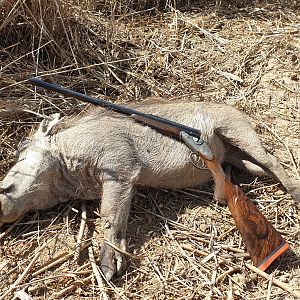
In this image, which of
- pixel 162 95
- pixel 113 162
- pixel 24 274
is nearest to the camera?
pixel 24 274

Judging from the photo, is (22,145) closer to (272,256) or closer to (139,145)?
(139,145)

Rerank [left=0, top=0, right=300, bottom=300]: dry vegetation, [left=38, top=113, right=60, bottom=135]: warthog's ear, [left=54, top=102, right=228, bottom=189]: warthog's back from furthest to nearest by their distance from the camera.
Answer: [left=38, top=113, right=60, bottom=135]: warthog's ear < [left=54, top=102, right=228, bottom=189]: warthog's back < [left=0, top=0, right=300, bottom=300]: dry vegetation

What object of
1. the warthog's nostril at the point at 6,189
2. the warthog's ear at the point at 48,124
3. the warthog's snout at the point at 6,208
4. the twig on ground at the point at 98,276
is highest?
the warthog's ear at the point at 48,124

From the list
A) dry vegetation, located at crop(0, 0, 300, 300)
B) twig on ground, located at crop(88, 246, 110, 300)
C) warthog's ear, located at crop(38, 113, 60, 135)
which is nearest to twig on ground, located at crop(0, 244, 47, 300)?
dry vegetation, located at crop(0, 0, 300, 300)

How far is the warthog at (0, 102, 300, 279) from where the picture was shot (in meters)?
4.34

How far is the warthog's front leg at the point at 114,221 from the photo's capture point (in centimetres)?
412

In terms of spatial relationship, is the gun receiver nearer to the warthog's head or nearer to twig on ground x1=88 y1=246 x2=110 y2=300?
the warthog's head

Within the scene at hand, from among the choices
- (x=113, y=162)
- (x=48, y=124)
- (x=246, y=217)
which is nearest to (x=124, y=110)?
(x=113, y=162)

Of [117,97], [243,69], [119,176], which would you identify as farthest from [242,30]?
[119,176]

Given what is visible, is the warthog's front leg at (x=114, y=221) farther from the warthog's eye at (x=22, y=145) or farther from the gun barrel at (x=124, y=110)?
the warthog's eye at (x=22, y=145)

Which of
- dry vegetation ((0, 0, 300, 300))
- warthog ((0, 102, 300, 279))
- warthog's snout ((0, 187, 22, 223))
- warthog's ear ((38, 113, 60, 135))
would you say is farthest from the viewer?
warthog's ear ((38, 113, 60, 135))

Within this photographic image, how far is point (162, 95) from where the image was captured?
5723mm

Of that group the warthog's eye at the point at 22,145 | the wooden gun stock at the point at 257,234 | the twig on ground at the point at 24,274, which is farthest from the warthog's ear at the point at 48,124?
the wooden gun stock at the point at 257,234

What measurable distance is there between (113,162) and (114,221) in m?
→ 0.48
